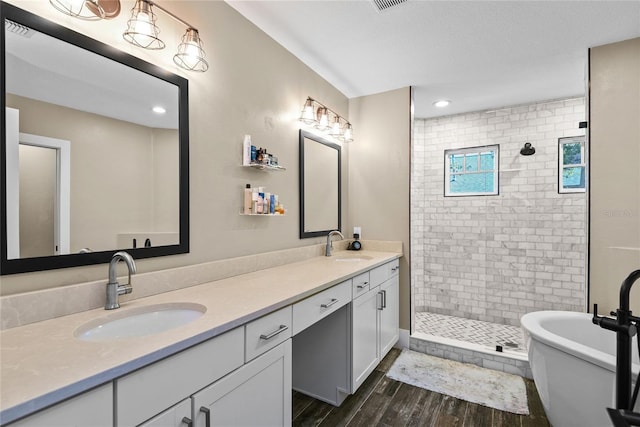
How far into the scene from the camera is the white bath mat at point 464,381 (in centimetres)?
220

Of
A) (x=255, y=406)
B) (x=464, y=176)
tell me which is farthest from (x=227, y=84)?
(x=464, y=176)

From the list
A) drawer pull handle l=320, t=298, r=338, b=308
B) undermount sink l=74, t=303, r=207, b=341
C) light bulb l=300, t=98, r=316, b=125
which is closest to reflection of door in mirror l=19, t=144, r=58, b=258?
undermount sink l=74, t=303, r=207, b=341

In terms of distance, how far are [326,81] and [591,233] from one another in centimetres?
251

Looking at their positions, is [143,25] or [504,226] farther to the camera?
[504,226]

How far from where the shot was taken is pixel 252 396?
3.98 feet

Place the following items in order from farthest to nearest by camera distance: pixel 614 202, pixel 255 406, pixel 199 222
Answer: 1. pixel 614 202
2. pixel 199 222
3. pixel 255 406

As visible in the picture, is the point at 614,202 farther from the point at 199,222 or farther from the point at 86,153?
the point at 86,153

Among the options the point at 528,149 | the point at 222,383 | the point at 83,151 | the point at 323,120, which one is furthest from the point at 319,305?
the point at 528,149

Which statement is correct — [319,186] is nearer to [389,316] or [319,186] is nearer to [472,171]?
[389,316]

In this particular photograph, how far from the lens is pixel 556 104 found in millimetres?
3441

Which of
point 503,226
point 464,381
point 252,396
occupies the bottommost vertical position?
point 464,381

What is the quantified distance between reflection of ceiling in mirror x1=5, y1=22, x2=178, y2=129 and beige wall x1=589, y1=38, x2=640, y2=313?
9.58 ft

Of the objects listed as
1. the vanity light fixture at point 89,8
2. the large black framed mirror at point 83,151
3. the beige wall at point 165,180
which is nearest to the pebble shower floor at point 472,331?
the beige wall at point 165,180

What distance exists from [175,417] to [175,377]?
0.39 feet
